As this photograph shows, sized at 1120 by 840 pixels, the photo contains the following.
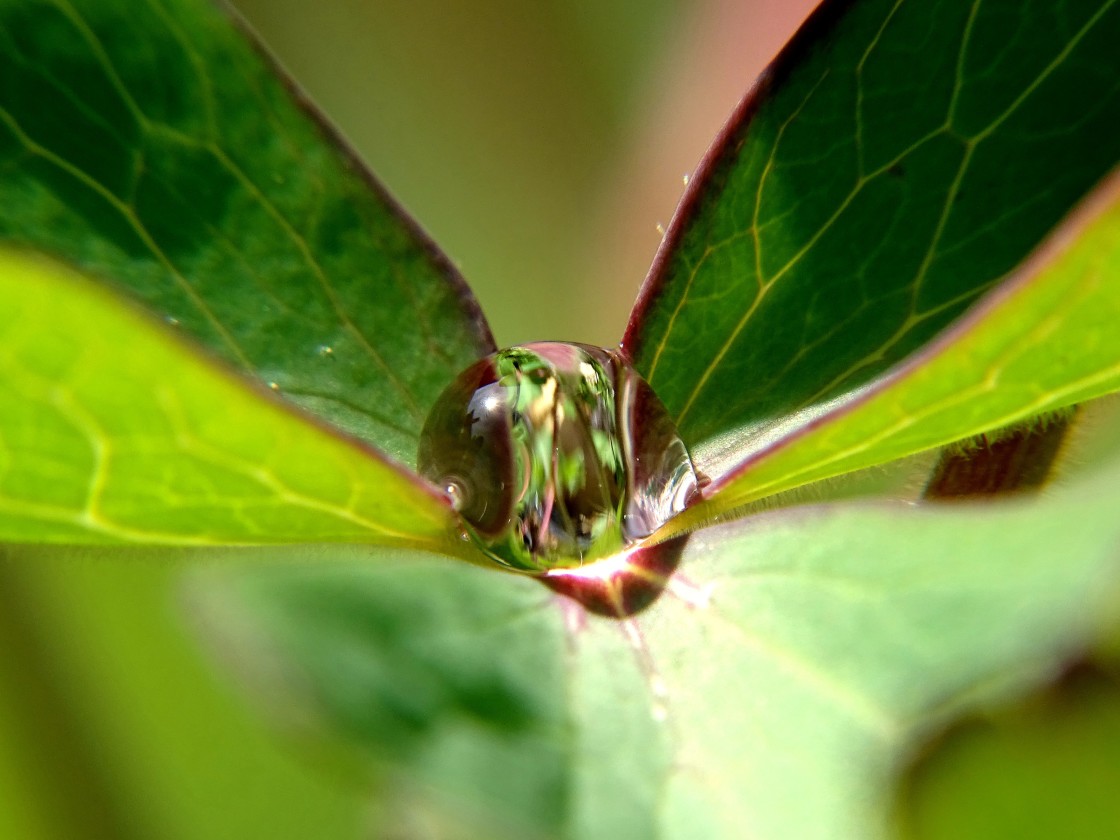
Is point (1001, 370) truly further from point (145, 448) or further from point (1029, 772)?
point (145, 448)

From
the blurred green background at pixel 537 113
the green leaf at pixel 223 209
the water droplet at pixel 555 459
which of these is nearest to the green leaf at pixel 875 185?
the water droplet at pixel 555 459

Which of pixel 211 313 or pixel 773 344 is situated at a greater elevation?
pixel 211 313

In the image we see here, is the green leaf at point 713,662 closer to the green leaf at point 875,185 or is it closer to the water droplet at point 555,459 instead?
the water droplet at point 555,459

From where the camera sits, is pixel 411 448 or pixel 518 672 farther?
pixel 411 448

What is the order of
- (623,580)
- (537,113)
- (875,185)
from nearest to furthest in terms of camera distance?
(623,580) → (875,185) → (537,113)

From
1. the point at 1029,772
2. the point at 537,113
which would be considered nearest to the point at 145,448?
the point at 1029,772

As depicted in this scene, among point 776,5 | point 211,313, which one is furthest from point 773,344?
point 776,5

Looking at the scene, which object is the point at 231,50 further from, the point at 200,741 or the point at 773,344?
the point at 200,741
